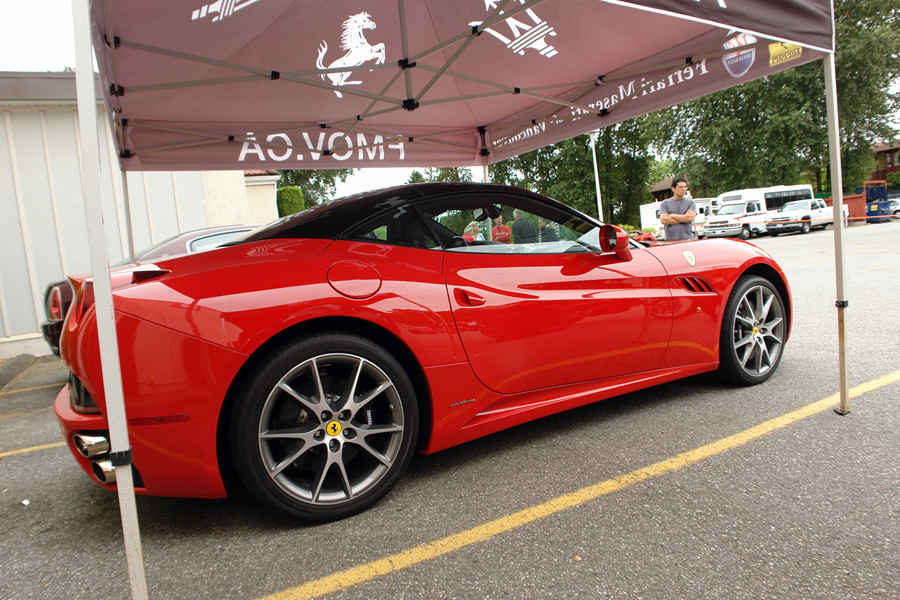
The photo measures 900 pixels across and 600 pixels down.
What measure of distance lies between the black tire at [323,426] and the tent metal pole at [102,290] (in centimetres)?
39

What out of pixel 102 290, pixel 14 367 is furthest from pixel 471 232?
pixel 14 367

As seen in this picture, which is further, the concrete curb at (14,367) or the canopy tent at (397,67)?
the concrete curb at (14,367)

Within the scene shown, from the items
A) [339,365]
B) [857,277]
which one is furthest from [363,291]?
[857,277]

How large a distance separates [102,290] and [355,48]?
11.5 ft

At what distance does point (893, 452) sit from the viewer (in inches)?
89.8

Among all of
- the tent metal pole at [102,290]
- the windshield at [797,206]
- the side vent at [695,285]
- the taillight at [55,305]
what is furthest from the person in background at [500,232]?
the windshield at [797,206]

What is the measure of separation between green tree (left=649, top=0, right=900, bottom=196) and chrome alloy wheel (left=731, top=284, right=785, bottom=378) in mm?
28251

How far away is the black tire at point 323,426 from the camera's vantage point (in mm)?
1841

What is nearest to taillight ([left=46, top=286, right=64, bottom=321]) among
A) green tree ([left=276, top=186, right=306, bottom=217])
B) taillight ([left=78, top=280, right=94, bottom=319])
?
taillight ([left=78, top=280, right=94, bottom=319])

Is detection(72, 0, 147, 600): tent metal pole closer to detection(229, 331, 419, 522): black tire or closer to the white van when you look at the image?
detection(229, 331, 419, 522): black tire

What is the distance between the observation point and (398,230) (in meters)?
2.33

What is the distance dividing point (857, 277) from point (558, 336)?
7520mm

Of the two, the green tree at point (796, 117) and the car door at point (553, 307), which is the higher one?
the green tree at point (796, 117)

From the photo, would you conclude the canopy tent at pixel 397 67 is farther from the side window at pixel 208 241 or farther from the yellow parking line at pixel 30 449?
the yellow parking line at pixel 30 449
